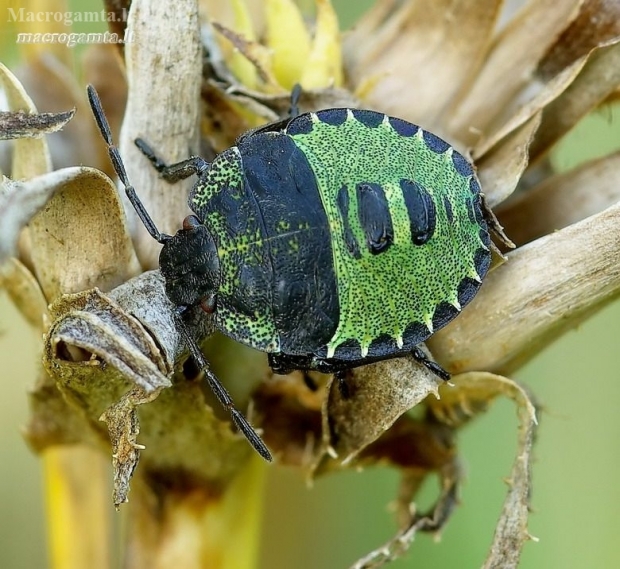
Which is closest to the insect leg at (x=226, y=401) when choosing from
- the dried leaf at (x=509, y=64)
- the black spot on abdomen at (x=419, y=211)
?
the black spot on abdomen at (x=419, y=211)

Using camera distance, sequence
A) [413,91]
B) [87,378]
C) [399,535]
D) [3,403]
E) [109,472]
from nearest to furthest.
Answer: [87,378], [399,535], [413,91], [109,472], [3,403]

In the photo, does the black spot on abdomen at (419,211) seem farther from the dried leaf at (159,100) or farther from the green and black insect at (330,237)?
the dried leaf at (159,100)

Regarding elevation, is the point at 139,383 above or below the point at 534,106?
below

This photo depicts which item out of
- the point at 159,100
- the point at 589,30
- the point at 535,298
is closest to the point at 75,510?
the point at 159,100

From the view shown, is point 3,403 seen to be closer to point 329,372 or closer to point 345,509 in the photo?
point 345,509

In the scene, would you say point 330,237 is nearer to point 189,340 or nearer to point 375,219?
point 375,219


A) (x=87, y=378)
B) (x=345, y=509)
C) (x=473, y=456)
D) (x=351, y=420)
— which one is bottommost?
(x=345, y=509)

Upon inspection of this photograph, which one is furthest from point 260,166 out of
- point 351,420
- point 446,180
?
point 351,420
